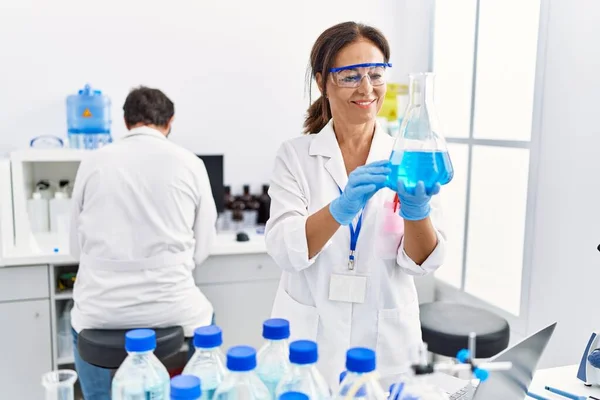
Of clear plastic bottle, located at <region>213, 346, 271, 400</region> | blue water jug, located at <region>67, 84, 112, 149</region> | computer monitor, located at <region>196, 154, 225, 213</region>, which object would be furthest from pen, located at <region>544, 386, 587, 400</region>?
blue water jug, located at <region>67, 84, 112, 149</region>

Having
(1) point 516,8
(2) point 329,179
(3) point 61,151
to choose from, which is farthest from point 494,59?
(3) point 61,151

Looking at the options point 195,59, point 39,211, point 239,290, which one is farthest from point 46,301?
point 195,59

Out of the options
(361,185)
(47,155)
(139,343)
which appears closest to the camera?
(139,343)

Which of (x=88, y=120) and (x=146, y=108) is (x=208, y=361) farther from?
(x=88, y=120)

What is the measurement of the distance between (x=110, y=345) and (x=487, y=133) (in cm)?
207

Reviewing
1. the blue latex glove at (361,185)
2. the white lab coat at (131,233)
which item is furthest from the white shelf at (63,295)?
the blue latex glove at (361,185)

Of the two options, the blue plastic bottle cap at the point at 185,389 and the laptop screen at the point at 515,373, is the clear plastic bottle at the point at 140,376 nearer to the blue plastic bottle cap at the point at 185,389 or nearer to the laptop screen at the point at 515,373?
the blue plastic bottle cap at the point at 185,389

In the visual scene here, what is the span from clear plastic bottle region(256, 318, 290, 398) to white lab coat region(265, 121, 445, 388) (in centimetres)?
49

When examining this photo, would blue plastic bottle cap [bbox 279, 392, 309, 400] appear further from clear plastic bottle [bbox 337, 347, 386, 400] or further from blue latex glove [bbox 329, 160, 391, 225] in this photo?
blue latex glove [bbox 329, 160, 391, 225]

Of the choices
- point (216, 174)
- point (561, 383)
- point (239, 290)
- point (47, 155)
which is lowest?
point (239, 290)

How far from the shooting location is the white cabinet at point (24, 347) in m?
2.49

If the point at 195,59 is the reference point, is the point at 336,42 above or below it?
below

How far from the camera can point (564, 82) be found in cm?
222

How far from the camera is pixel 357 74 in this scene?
1332 millimetres
